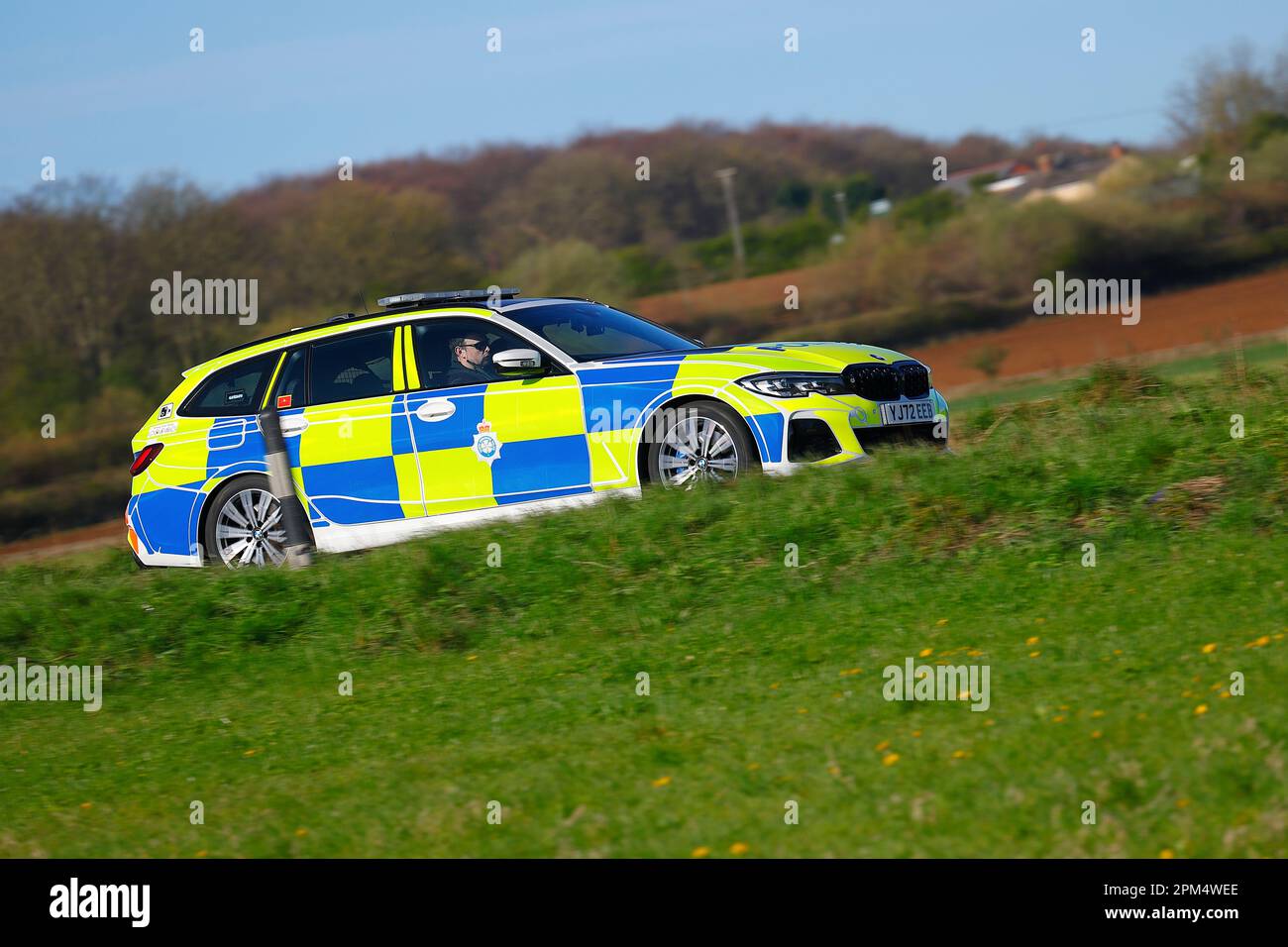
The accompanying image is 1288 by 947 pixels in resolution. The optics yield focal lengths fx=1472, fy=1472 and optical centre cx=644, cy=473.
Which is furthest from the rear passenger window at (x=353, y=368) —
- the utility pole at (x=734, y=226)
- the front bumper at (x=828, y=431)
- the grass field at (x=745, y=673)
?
the utility pole at (x=734, y=226)

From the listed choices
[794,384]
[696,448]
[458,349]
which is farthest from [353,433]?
[794,384]

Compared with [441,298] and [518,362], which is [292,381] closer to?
[441,298]

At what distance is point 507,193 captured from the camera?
65.9m

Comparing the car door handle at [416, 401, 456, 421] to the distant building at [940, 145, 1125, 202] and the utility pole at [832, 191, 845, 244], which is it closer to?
the distant building at [940, 145, 1125, 202]

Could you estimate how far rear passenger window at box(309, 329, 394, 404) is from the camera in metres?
10.2

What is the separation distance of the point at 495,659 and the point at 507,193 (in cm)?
5972

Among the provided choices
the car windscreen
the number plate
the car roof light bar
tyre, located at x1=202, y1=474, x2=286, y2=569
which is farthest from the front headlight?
tyre, located at x1=202, y1=474, x2=286, y2=569

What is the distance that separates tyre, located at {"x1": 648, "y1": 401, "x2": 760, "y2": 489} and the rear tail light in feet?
12.8

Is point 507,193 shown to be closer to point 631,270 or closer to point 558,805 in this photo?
point 631,270

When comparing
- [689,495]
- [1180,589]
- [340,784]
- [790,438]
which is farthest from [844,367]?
[340,784]

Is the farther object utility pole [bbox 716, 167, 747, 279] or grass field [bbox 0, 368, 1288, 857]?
utility pole [bbox 716, 167, 747, 279]

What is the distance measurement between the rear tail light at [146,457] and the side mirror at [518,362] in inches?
112

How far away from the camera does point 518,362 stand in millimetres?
9578

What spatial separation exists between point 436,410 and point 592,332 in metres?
1.29
